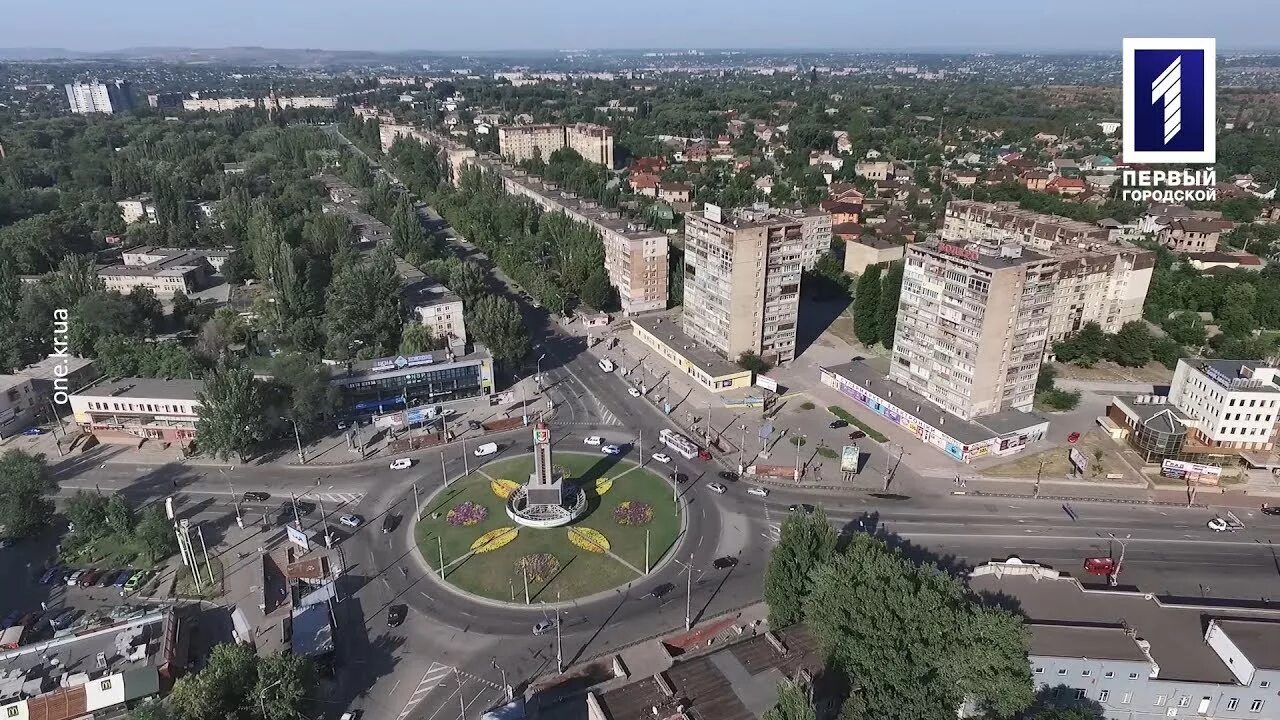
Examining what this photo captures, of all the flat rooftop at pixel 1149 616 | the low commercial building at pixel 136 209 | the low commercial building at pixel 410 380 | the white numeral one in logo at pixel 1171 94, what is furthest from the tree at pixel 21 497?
the white numeral one in logo at pixel 1171 94

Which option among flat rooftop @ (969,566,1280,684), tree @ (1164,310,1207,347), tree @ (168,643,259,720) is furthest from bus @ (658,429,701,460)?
tree @ (1164,310,1207,347)

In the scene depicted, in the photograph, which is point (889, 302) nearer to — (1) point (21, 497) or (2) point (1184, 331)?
(2) point (1184, 331)

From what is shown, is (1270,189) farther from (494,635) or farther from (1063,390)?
(494,635)

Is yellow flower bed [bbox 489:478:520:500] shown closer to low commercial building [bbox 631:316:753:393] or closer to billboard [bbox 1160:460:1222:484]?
low commercial building [bbox 631:316:753:393]

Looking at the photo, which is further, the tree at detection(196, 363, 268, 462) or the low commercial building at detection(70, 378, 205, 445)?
the low commercial building at detection(70, 378, 205, 445)

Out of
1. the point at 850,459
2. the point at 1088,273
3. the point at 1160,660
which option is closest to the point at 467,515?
the point at 850,459

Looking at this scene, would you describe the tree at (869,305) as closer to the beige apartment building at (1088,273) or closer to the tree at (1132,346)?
the beige apartment building at (1088,273)

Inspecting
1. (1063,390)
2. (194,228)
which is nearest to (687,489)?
(1063,390)
